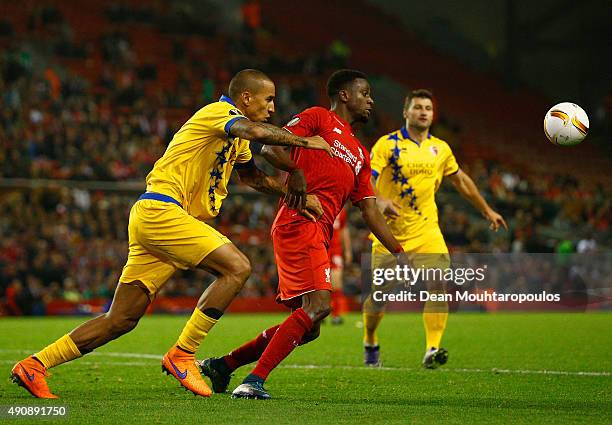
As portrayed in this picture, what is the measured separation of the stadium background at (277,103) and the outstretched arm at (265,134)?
14210 mm

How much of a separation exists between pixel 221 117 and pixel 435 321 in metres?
3.91

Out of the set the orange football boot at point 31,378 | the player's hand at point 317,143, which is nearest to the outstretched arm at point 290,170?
the player's hand at point 317,143

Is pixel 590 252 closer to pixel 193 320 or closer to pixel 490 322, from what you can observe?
pixel 490 322

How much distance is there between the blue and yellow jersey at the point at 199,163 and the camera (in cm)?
713

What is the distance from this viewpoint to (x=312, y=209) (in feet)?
24.0

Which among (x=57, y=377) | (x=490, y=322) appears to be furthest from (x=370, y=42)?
(x=57, y=377)

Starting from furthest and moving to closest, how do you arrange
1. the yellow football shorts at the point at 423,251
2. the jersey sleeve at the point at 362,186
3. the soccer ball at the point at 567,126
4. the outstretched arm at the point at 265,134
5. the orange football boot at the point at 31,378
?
the yellow football shorts at the point at 423,251 < the soccer ball at the point at 567,126 < the jersey sleeve at the point at 362,186 < the orange football boot at the point at 31,378 < the outstretched arm at the point at 265,134

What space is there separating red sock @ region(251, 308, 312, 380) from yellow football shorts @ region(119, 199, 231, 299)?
29.0 inches

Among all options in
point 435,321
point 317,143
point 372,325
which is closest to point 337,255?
point 372,325

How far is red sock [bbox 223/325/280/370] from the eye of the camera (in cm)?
768

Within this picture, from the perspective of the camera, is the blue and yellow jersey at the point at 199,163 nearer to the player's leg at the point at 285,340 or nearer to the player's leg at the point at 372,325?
the player's leg at the point at 285,340

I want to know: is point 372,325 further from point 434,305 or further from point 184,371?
point 184,371

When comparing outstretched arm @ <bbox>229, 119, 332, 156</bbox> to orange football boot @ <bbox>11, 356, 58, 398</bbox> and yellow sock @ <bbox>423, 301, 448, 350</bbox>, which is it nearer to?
orange football boot @ <bbox>11, 356, 58, 398</bbox>

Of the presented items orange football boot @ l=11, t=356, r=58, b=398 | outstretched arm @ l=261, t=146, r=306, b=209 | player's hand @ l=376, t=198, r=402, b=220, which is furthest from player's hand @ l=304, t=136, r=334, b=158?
player's hand @ l=376, t=198, r=402, b=220
